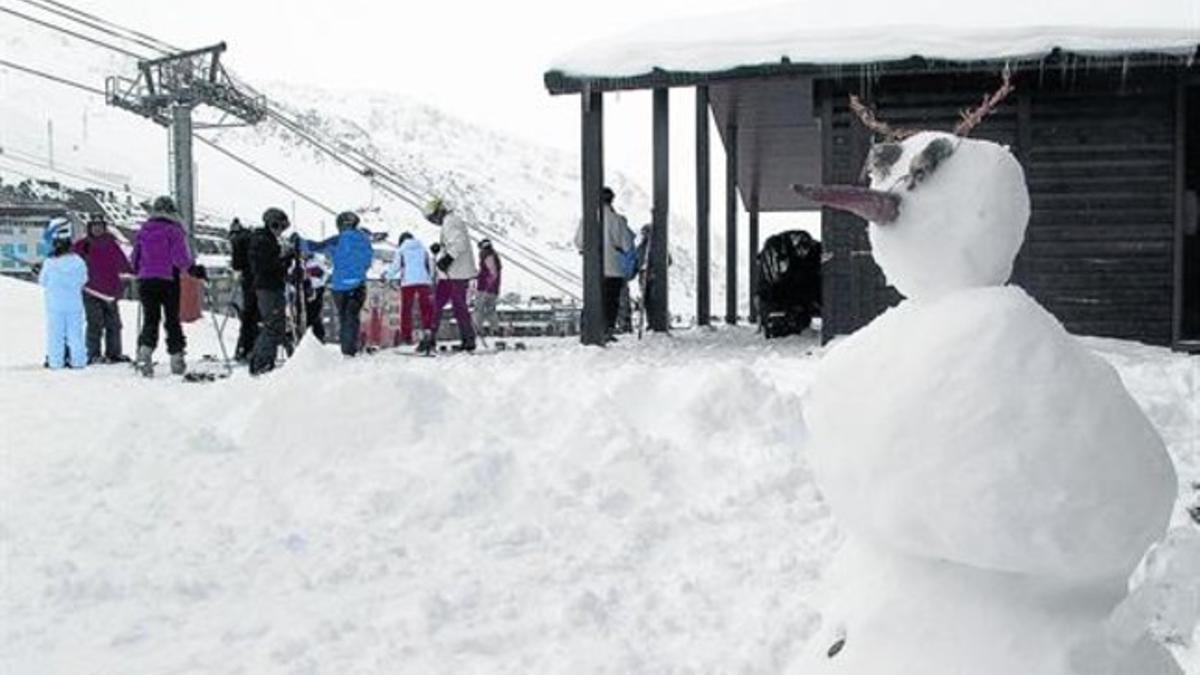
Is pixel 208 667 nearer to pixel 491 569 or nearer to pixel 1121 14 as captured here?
pixel 491 569

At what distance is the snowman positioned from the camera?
177 centimetres

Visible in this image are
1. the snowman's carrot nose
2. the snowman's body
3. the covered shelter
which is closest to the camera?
the snowman's body

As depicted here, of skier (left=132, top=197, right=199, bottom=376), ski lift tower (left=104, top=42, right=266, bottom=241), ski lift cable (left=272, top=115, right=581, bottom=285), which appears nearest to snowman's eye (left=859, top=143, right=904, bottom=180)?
skier (left=132, top=197, right=199, bottom=376)

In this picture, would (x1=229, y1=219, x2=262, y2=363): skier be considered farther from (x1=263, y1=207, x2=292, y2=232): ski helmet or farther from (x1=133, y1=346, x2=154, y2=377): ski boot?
(x1=133, y1=346, x2=154, y2=377): ski boot

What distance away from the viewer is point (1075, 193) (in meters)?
10.4

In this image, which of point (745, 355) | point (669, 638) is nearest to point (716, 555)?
point (669, 638)

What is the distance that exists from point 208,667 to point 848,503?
254 cm

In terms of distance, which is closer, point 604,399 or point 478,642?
point 478,642

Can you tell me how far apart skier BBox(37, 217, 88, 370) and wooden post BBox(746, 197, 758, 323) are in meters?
9.47

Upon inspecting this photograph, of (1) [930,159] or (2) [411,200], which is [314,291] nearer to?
(1) [930,159]

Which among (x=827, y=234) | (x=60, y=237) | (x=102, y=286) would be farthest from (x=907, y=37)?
(x=60, y=237)

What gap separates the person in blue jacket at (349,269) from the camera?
11180 millimetres

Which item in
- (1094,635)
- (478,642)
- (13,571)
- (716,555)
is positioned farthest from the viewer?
(716,555)

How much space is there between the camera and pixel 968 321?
1.88m
